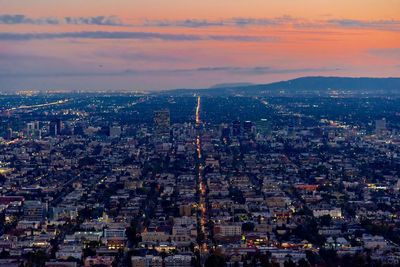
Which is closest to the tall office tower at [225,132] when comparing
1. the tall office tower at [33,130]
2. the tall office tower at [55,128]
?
the tall office tower at [55,128]

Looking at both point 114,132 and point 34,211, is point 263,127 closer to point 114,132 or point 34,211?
point 114,132

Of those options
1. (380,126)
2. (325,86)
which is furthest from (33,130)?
(325,86)

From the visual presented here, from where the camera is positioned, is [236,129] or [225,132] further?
[236,129]

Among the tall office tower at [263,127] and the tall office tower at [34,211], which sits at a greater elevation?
the tall office tower at [34,211]

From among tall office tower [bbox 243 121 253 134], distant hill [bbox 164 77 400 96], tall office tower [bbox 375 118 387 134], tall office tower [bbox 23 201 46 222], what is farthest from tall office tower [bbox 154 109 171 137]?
distant hill [bbox 164 77 400 96]

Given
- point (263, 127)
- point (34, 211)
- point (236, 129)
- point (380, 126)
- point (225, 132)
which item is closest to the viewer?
point (34, 211)

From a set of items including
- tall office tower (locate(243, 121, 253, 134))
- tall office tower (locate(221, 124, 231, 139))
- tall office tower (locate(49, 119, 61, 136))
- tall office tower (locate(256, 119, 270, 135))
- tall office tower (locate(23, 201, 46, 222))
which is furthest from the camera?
tall office tower (locate(49, 119, 61, 136))

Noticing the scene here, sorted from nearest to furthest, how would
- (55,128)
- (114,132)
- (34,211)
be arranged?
(34,211), (114,132), (55,128)

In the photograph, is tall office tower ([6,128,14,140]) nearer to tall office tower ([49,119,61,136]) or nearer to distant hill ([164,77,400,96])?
tall office tower ([49,119,61,136])

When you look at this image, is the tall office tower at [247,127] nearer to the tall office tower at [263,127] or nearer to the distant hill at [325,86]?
the tall office tower at [263,127]
